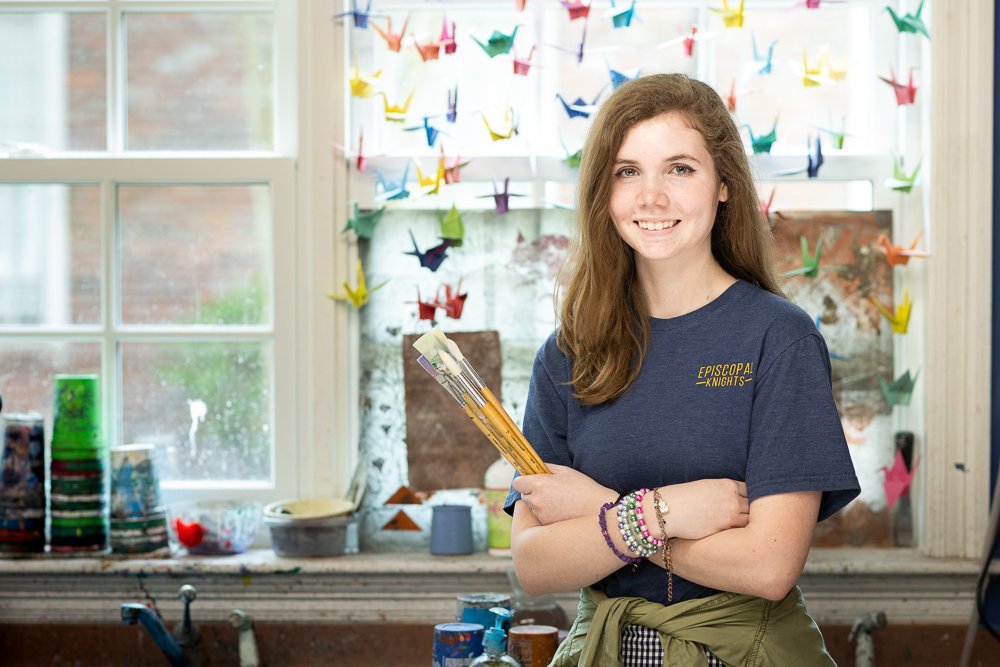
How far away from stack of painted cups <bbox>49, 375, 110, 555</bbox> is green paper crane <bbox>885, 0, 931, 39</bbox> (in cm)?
179

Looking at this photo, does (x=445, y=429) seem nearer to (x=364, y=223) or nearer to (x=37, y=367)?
(x=364, y=223)

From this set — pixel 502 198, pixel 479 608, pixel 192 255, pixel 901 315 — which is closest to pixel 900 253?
pixel 901 315

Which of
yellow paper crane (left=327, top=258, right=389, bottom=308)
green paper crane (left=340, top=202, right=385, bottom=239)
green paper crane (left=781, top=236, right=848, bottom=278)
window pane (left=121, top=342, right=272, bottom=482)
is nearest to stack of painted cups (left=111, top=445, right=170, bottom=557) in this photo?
window pane (left=121, top=342, right=272, bottom=482)

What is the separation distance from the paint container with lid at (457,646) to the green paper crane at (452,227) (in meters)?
0.89

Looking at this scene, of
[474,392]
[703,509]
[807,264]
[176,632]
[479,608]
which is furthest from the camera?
[807,264]

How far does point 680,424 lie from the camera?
132cm

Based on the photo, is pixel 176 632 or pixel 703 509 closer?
pixel 703 509

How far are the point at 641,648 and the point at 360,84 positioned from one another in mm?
1400

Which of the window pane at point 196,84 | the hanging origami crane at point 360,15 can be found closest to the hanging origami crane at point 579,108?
the hanging origami crane at point 360,15

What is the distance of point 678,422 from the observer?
4.33ft

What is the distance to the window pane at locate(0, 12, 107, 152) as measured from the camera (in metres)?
2.39

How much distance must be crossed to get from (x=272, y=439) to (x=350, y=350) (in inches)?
10.3

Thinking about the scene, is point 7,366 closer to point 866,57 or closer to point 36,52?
point 36,52

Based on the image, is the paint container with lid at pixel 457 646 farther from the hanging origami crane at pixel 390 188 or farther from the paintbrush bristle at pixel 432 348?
the hanging origami crane at pixel 390 188
